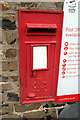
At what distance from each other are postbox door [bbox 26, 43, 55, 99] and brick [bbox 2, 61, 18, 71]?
0.65ft

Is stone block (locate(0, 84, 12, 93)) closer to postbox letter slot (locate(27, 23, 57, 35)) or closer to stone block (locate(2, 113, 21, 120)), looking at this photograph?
stone block (locate(2, 113, 21, 120))

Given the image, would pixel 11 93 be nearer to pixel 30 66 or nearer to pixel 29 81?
pixel 29 81

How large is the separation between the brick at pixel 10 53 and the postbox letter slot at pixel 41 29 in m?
0.35

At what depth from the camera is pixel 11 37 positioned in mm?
1724

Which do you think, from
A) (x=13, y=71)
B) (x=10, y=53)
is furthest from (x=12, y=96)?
(x=10, y=53)

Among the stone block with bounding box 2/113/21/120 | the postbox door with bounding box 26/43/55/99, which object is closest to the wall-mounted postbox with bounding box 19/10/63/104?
the postbox door with bounding box 26/43/55/99

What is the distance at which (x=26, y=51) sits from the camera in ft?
5.76

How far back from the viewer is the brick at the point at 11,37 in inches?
67.1

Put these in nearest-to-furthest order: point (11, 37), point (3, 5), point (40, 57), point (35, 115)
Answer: point (3, 5) → point (11, 37) → point (40, 57) → point (35, 115)

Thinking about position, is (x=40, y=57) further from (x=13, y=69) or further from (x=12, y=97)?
(x=12, y=97)

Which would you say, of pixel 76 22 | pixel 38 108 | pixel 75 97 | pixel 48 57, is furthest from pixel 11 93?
pixel 76 22

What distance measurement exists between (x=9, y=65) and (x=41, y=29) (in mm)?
716

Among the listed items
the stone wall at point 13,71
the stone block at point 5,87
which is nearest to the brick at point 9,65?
the stone wall at point 13,71

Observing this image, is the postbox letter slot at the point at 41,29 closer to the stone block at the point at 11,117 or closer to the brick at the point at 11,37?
the brick at the point at 11,37
